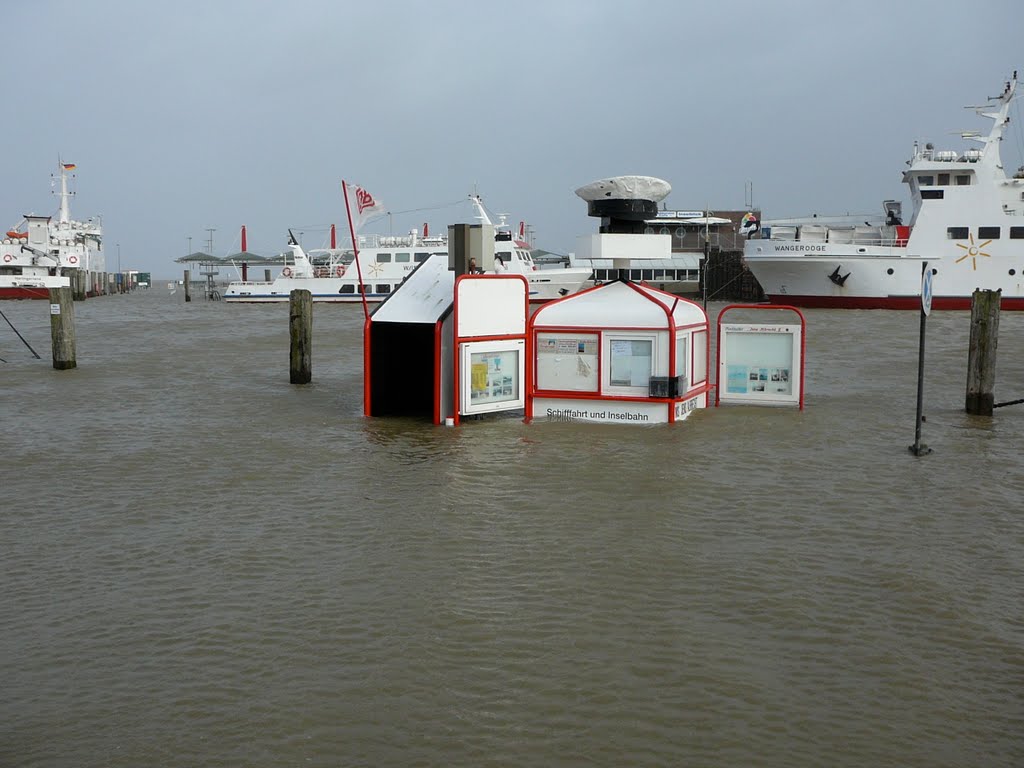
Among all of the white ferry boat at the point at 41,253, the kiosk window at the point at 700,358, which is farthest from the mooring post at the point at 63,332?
the white ferry boat at the point at 41,253

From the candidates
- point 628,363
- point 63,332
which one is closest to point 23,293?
point 63,332

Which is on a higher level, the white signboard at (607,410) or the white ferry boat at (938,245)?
the white ferry boat at (938,245)

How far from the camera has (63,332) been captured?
902 inches

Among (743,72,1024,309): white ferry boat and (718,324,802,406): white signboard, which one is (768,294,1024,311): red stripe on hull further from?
(718,324,802,406): white signboard

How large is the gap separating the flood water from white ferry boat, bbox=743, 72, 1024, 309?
34594 millimetres

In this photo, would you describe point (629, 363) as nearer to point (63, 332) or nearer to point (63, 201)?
point (63, 332)

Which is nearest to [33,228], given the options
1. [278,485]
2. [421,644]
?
[278,485]

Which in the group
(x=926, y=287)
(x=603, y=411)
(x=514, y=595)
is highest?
(x=926, y=287)

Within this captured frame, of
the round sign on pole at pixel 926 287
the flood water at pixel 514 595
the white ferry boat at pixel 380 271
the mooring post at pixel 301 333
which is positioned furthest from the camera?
the white ferry boat at pixel 380 271

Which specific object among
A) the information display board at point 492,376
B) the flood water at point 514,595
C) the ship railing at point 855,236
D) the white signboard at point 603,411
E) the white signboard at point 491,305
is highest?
the ship railing at point 855,236

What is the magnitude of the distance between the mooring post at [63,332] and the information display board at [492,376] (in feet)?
37.2

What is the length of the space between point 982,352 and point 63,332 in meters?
18.0

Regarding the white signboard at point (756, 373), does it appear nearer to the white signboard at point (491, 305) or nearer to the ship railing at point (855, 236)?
the white signboard at point (491, 305)

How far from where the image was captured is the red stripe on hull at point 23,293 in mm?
66250
